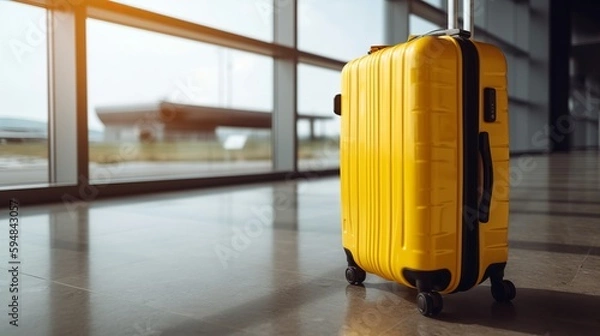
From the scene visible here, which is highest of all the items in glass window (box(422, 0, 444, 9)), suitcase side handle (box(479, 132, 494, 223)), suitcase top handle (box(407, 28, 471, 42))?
glass window (box(422, 0, 444, 9))

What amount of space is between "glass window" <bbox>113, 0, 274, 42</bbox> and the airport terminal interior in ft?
0.12

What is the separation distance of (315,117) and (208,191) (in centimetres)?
371

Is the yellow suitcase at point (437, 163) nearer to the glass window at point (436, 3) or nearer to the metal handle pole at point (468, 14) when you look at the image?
the metal handle pole at point (468, 14)

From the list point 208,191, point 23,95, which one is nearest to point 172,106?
point 208,191

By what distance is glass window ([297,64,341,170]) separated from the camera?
30.5ft

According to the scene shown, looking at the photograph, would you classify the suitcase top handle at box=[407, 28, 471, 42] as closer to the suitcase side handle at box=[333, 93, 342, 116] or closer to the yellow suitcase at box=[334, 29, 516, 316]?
the yellow suitcase at box=[334, 29, 516, 316]

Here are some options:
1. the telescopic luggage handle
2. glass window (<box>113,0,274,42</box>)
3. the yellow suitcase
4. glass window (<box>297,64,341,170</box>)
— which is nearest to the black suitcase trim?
the yellow suitcase

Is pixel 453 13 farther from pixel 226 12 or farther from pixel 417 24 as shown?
pixel 417 24

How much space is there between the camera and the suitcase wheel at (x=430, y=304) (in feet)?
5.68

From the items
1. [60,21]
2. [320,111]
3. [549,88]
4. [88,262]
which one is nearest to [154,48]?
[60,21]

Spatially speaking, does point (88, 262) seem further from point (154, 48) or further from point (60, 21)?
point (154, 48)

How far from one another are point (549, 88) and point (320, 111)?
49.3ft

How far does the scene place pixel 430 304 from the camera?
1.73 metres

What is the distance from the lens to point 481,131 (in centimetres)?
179
